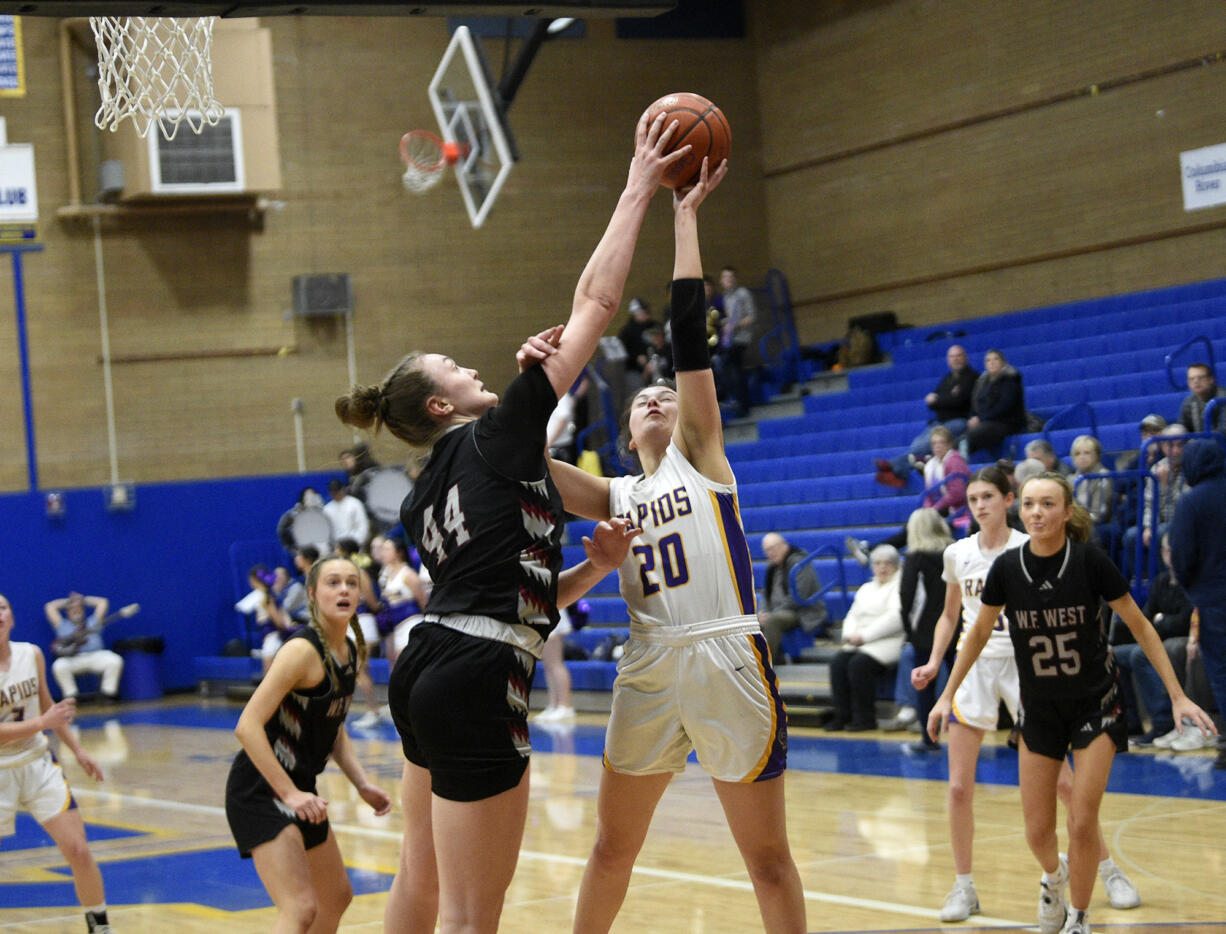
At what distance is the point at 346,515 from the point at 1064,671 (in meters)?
12.5

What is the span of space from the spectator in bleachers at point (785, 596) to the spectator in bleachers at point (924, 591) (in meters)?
1.71

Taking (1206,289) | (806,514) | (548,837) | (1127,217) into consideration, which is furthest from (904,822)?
(1127,217)

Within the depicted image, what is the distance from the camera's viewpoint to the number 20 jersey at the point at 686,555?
4047 millimetres

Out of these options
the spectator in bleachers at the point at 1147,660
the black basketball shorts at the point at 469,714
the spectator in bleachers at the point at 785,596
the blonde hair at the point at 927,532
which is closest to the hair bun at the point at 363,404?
the black basketball shorts at the point at 469,714

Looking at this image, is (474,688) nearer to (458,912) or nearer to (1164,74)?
(458,912)

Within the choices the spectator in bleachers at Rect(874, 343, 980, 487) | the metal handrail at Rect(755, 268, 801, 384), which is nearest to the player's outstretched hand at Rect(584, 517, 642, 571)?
the spectator in bleachers at Rect(874, 343, 980, 487)

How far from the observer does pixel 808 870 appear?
6.71 meters

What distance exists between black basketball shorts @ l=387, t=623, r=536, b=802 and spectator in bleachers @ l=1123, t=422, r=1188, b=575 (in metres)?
7.44

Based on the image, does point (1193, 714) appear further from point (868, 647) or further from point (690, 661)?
point (868, 647)

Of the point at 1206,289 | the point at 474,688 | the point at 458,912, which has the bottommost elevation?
the point at 458,912

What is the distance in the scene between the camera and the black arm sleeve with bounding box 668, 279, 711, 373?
3.80m

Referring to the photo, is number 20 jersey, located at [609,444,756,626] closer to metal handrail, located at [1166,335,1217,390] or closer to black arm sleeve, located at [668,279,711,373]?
black arm sleeve, located at [668,279,711,373]

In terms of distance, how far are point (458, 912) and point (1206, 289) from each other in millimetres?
13262

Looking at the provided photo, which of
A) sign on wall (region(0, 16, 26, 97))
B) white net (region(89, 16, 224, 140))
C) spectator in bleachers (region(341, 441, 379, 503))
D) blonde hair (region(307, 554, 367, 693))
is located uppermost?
sign on wall (region(0, 16, 26, 97))
